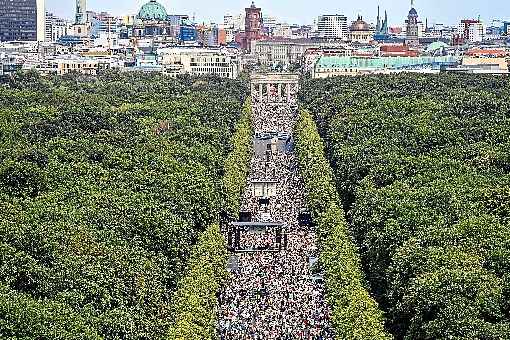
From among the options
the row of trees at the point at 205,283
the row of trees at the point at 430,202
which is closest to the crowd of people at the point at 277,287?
the row of trees at the point at 205,283

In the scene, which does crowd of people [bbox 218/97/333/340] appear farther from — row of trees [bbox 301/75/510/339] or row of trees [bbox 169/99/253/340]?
row of trees [bbox 301/75/510/339]

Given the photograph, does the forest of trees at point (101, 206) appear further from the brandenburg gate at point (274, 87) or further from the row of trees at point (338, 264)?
the brandenburg gate at point (274, 87)

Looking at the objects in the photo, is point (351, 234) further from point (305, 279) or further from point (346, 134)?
point (346, 134)

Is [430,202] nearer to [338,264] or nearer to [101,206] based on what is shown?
[338,264]

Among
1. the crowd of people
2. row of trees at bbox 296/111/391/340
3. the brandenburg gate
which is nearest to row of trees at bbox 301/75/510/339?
row of trees at bbox 296/111/391/340

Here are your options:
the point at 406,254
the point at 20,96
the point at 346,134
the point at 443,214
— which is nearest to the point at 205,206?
the point at 443,214
